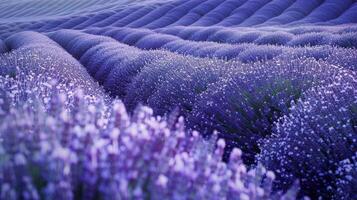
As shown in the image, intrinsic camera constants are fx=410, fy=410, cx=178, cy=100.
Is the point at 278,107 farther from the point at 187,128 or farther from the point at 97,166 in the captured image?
the point at 97,166

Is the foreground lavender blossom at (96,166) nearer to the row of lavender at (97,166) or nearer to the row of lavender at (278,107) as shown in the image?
the row of lavender at (97,166)

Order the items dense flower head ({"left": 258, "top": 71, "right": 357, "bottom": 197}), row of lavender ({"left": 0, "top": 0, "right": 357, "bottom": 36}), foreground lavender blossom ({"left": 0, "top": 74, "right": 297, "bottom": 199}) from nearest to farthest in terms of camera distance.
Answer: foreground lavender blossom ({"left": 0, "top": 74, "right": 297, "bottom": 199}), dense flower head ({"left": 258, "top": 71, "right": 357, "bottom": 197}), row of lavender ({"left": 0, "top": 0, "right": 357, "bottom": 36})

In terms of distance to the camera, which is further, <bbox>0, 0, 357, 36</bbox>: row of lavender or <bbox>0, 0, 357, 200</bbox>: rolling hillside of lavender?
<bbox>0, 0, 357, 36</bbox>: row of lavender

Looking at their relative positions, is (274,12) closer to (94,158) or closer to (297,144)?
(297,144)

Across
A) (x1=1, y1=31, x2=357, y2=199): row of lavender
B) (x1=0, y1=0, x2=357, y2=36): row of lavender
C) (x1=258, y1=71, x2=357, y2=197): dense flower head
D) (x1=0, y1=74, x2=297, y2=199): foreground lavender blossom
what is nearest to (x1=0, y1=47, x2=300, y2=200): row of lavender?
(x1=0, y1=74, x2=297, y2=199): foreground lavender blossom

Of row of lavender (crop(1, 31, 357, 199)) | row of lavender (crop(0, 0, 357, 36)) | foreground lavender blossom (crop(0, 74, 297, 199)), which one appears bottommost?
row of lavender (crop(0, 0, 357, 36))

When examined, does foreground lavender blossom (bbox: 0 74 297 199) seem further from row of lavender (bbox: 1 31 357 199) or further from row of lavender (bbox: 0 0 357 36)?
row of lavender (bbox: 0 0 357 36)
